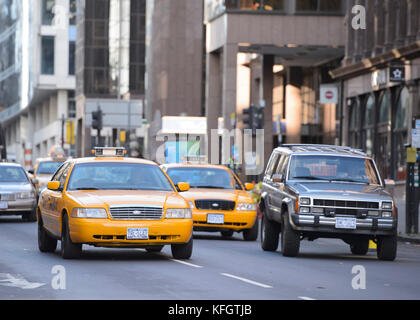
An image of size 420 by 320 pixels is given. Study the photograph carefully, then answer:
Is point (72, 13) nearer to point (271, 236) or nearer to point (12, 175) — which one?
point (12, 175)

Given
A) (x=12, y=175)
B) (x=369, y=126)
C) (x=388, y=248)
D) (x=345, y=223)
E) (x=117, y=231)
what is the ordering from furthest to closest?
(x=369, y=126) → (x=12, y=175) → (x=388, y=248) → (x=345, y=223) → (x=117, y=231)

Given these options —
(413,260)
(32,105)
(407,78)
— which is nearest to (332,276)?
(413,260)

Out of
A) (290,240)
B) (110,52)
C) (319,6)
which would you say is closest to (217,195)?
(290,240)

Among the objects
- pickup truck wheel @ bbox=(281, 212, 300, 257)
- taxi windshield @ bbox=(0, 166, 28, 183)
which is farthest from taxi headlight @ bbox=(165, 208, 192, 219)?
taxi windshield @ bbox=(0, 166, 28, 183)

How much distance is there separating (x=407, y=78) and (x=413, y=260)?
21.4m

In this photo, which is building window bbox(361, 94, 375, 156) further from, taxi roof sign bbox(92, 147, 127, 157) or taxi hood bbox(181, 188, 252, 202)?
taxi roof sign bbox(92, 147, 127, 157)

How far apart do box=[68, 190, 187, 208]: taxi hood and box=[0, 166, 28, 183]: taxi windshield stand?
45.4 feet

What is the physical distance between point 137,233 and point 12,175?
1531 centimetres

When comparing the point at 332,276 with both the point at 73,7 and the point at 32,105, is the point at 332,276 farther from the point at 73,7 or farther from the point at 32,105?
the point at 32,105

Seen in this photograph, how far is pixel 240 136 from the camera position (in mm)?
63375

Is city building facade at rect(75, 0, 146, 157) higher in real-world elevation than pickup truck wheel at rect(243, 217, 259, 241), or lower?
higher

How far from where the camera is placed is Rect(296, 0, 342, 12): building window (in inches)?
2296

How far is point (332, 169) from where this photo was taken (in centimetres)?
1962

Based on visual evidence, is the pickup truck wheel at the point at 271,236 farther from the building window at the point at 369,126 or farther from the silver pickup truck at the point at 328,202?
the building window at the point at 369,126
